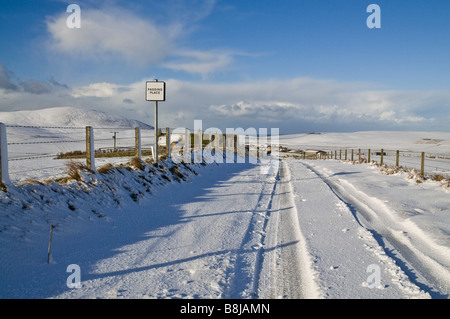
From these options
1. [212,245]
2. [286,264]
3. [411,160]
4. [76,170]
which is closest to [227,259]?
[212,245]

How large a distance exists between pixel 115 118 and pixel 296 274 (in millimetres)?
86620

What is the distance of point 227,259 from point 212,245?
2.00 feet

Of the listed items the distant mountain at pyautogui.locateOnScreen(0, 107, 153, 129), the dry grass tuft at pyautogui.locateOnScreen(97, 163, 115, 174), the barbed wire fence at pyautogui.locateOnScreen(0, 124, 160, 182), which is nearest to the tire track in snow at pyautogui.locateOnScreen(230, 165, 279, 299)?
the dry grass tuft at pyautogui.locateOnScreen(97, 163, 115, 174)

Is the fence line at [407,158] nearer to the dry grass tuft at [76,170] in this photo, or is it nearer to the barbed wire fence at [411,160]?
the barbed wire fence at [411,160]

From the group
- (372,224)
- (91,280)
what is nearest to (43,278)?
(91,280)

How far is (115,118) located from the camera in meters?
82.7

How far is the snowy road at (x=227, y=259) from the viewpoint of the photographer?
3.19 meters

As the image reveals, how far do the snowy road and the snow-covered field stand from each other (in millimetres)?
17

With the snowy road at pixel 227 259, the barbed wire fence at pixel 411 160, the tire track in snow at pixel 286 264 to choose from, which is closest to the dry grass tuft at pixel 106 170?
the snowy road at pixel 227 259

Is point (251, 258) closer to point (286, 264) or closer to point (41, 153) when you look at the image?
point (286, 264)

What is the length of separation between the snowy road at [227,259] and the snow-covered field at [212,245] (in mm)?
17

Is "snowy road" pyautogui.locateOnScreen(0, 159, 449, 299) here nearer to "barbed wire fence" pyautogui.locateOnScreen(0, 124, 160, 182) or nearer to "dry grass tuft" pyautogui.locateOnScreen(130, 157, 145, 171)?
"barbed wire fence" pyautogui.locateOnScreen(0, 124, 160, 182)
